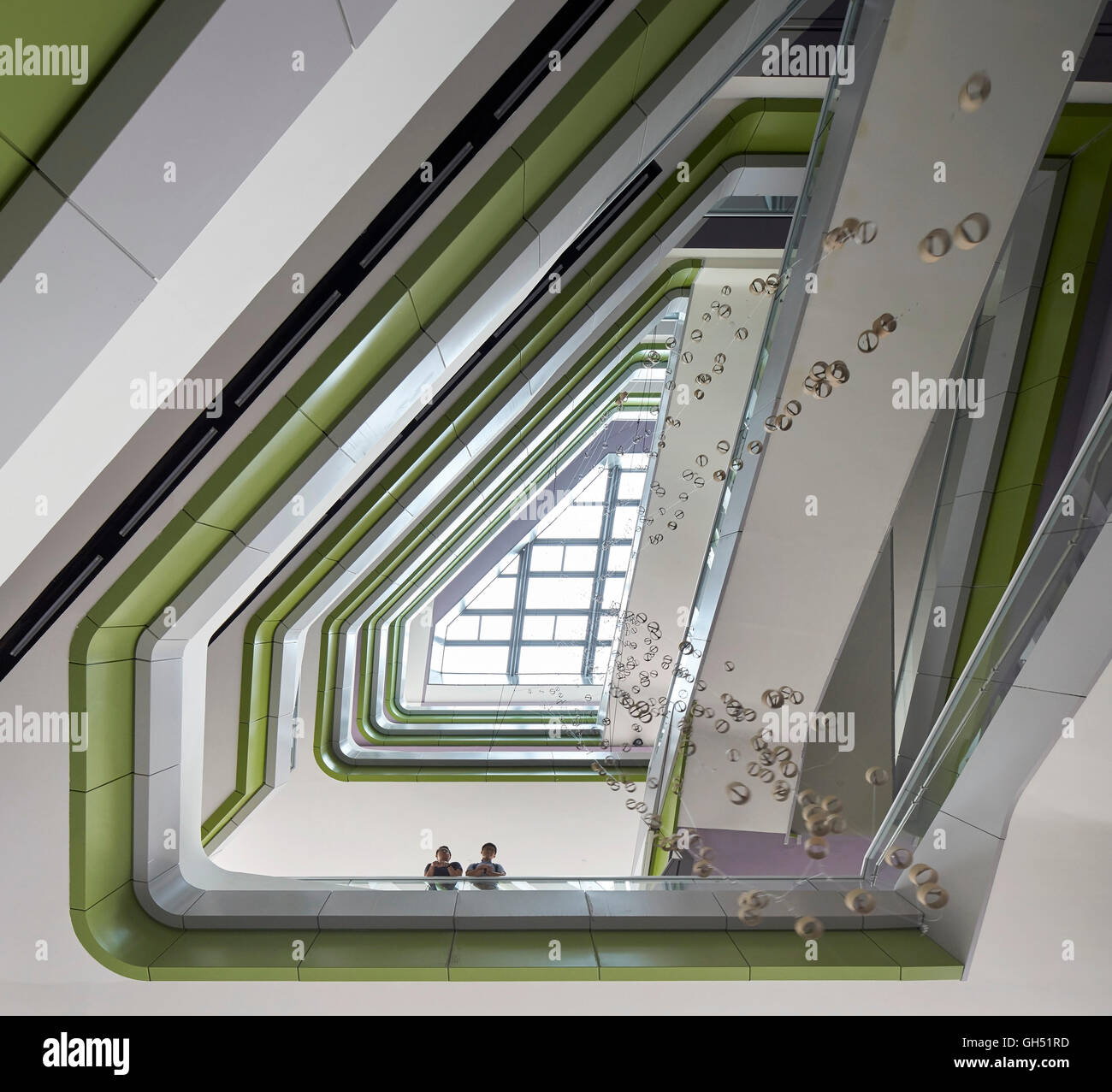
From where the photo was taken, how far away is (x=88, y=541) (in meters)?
2.41

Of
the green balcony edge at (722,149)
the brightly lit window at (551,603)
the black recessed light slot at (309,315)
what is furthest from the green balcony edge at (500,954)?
the brightly lit window at (551,603)

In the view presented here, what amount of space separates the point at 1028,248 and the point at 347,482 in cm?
385

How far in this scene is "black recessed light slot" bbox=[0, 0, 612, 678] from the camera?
6.73 feet

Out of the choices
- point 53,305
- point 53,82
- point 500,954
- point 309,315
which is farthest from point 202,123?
point 500,954

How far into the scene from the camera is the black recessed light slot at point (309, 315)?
6.73 feet

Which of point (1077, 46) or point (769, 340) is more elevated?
point (1077, 46)

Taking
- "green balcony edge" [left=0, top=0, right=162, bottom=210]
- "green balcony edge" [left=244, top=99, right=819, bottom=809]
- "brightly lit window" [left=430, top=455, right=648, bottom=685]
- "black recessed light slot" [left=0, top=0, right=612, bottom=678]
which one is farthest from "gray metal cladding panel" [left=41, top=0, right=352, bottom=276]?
"brightly lit window" [left=430, top=455, right=648, bottom=685]

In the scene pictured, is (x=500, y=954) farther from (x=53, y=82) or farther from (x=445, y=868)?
(x=53, y=82)

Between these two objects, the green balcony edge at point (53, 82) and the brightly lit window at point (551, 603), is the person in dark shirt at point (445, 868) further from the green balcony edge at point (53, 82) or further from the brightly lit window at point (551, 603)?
the brightly lit window at point (551, 603)

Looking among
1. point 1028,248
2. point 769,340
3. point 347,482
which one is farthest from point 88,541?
point 1028,248

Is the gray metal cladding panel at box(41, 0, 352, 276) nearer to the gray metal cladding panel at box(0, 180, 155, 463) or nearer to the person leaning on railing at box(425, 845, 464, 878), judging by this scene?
the gray metal cladding panel at box(0, 180, 155, 463)

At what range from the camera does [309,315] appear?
228 centimetres

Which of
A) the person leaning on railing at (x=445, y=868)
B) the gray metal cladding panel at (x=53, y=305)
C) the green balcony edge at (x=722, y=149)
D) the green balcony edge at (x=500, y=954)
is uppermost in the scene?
the green balcony edge at (x=722, y=149)
